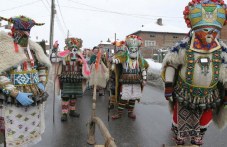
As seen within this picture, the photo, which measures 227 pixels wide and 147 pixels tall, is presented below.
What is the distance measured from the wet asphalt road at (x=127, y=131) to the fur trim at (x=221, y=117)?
36.1 inches

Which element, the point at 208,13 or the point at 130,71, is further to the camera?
the point at 130,71

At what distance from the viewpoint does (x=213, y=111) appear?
4160 millimetres

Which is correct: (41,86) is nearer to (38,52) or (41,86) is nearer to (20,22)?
(38,52)

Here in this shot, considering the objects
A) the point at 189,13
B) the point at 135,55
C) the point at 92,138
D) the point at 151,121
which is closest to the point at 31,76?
the point at 92,138

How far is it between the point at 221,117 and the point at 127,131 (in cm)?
213

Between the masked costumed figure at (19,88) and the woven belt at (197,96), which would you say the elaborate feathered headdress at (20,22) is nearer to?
the masked costumed figure at (19,88)

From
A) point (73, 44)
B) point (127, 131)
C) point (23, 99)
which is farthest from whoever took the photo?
point (73, 44)

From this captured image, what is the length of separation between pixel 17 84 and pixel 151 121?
3.83 metres

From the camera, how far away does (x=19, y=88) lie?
3420 millimetres

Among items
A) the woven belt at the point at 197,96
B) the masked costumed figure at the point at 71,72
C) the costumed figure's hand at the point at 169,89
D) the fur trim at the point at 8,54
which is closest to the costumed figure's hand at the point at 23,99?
the fur trim at the point at 8,54

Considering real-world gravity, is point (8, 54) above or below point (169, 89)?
above

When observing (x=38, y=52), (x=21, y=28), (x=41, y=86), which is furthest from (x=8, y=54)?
(x=41, y=86)

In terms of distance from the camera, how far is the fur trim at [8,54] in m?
3.30

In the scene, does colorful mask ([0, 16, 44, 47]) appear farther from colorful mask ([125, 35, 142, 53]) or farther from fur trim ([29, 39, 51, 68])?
colorful mask ([125, 35, 142, 53])
